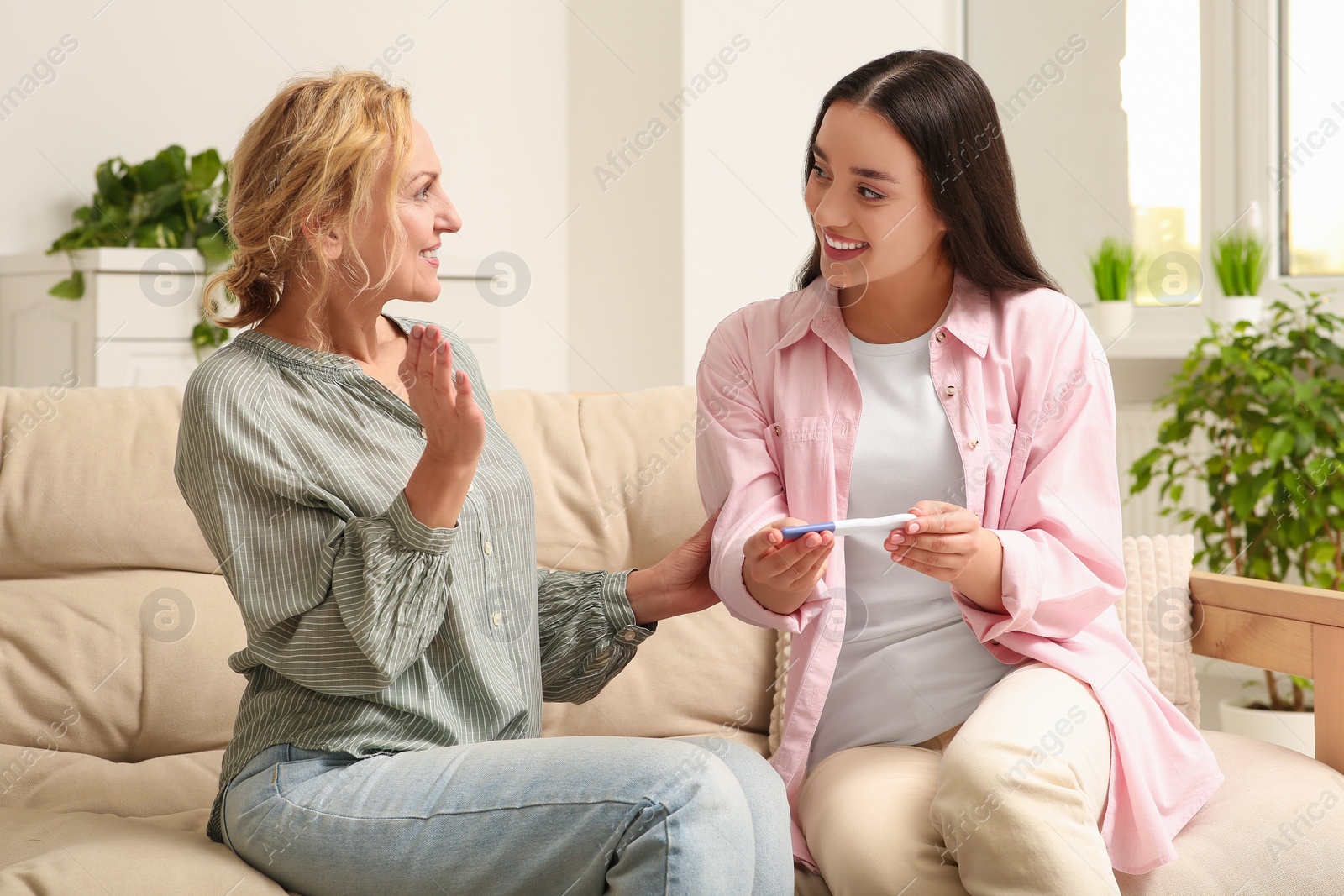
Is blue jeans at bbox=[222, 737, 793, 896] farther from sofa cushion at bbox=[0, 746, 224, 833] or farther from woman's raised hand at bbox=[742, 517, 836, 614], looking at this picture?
sofa cushion at bbox=[0, 746, 224, 833]

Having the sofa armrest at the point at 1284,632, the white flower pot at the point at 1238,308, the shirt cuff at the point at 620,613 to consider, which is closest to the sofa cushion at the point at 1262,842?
the sofa armrest at the point at 1284,632

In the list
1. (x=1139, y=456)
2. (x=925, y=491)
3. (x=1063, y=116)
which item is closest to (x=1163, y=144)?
(x=1063, y=116)

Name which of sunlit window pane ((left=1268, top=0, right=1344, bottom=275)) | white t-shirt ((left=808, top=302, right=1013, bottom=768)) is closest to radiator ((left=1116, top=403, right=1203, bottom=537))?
sunlit window pane ((left=1268, top=0, right=1344, bottom=275))

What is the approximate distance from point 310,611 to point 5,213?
8.19 feet

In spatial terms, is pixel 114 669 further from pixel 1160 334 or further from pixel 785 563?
pixel 1160 334

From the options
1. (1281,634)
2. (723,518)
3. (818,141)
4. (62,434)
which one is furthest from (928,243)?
(62,434)

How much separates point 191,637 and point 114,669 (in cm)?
11

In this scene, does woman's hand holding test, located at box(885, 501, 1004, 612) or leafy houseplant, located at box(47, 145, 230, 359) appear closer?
woman's hand holding test, located at box(885, 501, 1004, 612)

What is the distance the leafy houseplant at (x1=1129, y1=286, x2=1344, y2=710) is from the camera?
8.48 feet

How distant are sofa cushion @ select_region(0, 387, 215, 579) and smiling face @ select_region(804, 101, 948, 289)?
3.25 ft

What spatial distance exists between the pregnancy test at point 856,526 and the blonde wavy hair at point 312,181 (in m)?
0.54

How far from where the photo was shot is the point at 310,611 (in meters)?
1.18

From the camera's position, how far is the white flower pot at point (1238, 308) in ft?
10.2

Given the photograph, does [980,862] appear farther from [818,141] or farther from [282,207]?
[282,207]
